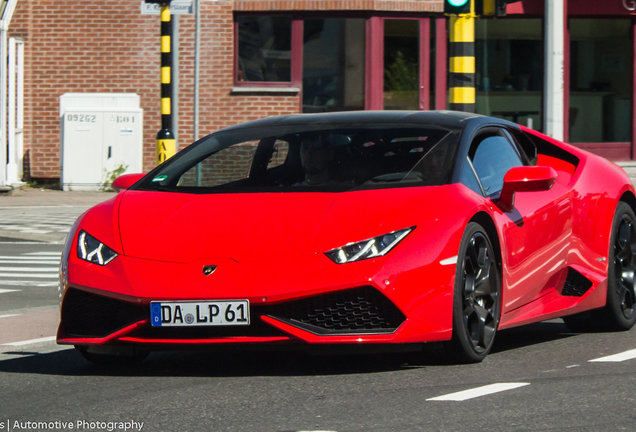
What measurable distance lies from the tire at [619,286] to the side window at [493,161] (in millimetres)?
826

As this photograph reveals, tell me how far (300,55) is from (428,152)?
1560cm

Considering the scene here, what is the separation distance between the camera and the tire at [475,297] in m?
5.17

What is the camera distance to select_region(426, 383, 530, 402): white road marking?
4.57 metres

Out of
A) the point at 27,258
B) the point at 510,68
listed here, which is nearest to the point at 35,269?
the point at 27,258

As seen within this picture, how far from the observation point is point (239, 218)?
527 centimetres

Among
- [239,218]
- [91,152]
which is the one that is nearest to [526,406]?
[239,218]

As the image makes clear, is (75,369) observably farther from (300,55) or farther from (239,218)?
(300,55)

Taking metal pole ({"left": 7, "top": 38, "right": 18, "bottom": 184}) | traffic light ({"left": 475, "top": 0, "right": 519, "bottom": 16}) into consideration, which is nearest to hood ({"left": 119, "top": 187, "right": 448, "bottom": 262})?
traffic light ({"left": 475, "top": 0, "right": 519, "bottom": 16})

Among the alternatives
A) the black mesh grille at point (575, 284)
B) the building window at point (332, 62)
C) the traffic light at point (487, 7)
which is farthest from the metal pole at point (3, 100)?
the black mesh grille at point (575, 284)

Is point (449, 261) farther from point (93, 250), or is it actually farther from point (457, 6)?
point (457, 6)

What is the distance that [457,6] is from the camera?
34.4 feet

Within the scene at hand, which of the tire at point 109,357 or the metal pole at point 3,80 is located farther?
the metal pole at point 3,80

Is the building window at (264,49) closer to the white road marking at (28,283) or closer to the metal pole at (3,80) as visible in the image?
the metal pole at (3,80)

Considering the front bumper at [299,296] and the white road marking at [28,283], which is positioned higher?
the front bumper at [299,296]
